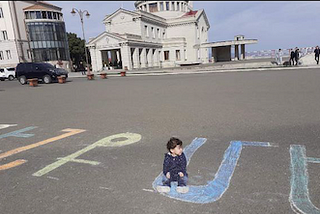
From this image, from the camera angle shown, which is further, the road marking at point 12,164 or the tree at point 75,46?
the tree at point 75,46

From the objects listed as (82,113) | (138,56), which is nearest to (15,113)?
(82,113)

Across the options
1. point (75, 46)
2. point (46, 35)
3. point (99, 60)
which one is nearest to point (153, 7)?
point (99, 60)

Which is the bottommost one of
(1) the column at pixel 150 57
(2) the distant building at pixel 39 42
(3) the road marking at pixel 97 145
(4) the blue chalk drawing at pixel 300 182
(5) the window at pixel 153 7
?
(4) the blue chalk drawing at pixel 300 182

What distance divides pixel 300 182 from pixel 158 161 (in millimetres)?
2133

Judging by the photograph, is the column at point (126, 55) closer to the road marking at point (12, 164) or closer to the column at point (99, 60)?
the column at point (99, 60)

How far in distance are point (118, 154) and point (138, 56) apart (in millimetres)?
41472

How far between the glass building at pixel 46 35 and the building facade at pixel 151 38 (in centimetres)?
1088

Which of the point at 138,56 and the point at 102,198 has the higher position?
the point at 138,56

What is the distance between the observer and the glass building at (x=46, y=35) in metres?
49.3

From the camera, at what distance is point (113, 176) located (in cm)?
371

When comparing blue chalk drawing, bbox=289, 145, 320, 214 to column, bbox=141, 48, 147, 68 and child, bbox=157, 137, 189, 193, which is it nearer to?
child, bbox=157, 137, 189, 193

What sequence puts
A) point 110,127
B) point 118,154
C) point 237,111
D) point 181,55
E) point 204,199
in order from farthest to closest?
point 181,55 < point 237,111 < point 110,127 < point 118,154 < point 204,199

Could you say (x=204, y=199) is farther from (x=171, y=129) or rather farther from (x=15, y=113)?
(x=15, y=113)

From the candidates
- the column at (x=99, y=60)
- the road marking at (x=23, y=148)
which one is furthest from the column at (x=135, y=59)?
the road marking at (x=23, y=148)
